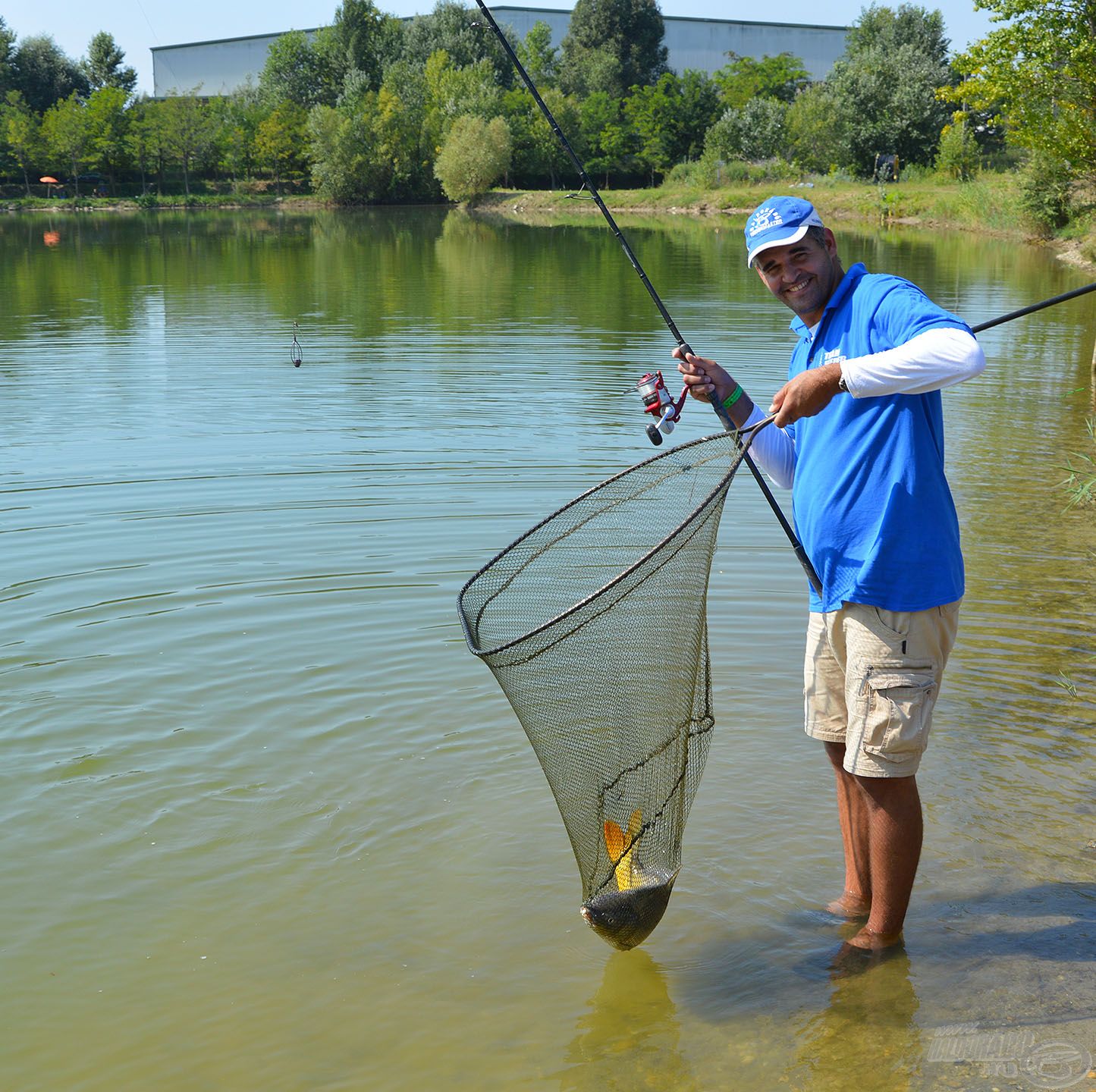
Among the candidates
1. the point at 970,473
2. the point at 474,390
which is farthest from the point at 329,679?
the point at 474,390

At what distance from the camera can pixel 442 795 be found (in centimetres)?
461

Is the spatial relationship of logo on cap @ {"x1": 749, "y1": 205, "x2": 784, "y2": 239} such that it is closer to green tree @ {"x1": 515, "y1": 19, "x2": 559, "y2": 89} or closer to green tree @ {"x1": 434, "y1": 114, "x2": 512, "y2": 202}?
green tree @ {"x1": 434, "y1": 114, "x2": 512, "y2": 202}

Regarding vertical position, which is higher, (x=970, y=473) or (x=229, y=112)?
(x=229, y=112)

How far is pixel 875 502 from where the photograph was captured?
3025mm

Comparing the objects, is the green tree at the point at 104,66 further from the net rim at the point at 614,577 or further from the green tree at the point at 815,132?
the net rim at the point at 614,577

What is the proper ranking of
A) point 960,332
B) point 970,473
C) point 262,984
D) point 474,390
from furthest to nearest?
point 474,390, point 970,473, point 262,984, point 960,332

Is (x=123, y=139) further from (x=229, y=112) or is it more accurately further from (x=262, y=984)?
(x=262, y=984)

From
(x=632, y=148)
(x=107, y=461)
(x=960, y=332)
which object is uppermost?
(x=632, y=148)

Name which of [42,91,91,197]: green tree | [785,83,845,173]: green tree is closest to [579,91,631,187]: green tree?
[785,83,845,173]: green tree

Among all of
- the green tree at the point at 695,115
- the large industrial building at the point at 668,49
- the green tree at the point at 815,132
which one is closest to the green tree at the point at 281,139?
the large industrial building at the point at 668,49

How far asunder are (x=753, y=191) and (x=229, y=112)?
42.7m

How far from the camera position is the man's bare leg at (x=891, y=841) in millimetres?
3227

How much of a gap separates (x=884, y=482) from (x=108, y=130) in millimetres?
83264

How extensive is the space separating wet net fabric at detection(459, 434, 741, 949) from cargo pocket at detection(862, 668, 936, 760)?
1.69 feet
